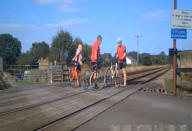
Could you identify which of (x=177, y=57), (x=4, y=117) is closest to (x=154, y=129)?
(x=4, y=117)

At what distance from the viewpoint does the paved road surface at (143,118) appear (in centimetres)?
583

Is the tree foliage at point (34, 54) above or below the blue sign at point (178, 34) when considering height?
above

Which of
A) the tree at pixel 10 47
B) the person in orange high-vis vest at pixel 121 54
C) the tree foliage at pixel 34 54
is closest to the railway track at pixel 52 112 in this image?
the person in orange high-vis vest at pixel 121 54

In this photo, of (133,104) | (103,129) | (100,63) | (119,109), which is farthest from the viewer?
(100,63)

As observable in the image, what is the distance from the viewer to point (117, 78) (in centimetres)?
1292

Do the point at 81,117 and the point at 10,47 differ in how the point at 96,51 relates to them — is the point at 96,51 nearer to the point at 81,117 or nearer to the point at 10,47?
the point at 81,117

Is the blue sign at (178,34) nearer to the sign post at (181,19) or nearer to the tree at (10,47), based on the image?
the sign post at (181,19)

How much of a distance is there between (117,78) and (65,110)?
6.28 m

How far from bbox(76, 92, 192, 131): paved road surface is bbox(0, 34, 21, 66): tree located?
90192 millimetres

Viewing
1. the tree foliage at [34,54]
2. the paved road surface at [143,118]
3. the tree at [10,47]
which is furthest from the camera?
the tree at [10,47]

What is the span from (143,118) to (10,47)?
9871cm

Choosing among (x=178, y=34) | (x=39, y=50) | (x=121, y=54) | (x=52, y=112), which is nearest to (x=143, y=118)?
(x=52, y=112)

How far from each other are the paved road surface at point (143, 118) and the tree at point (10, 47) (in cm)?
9019

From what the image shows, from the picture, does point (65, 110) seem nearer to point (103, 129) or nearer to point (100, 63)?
point (103, 129)
